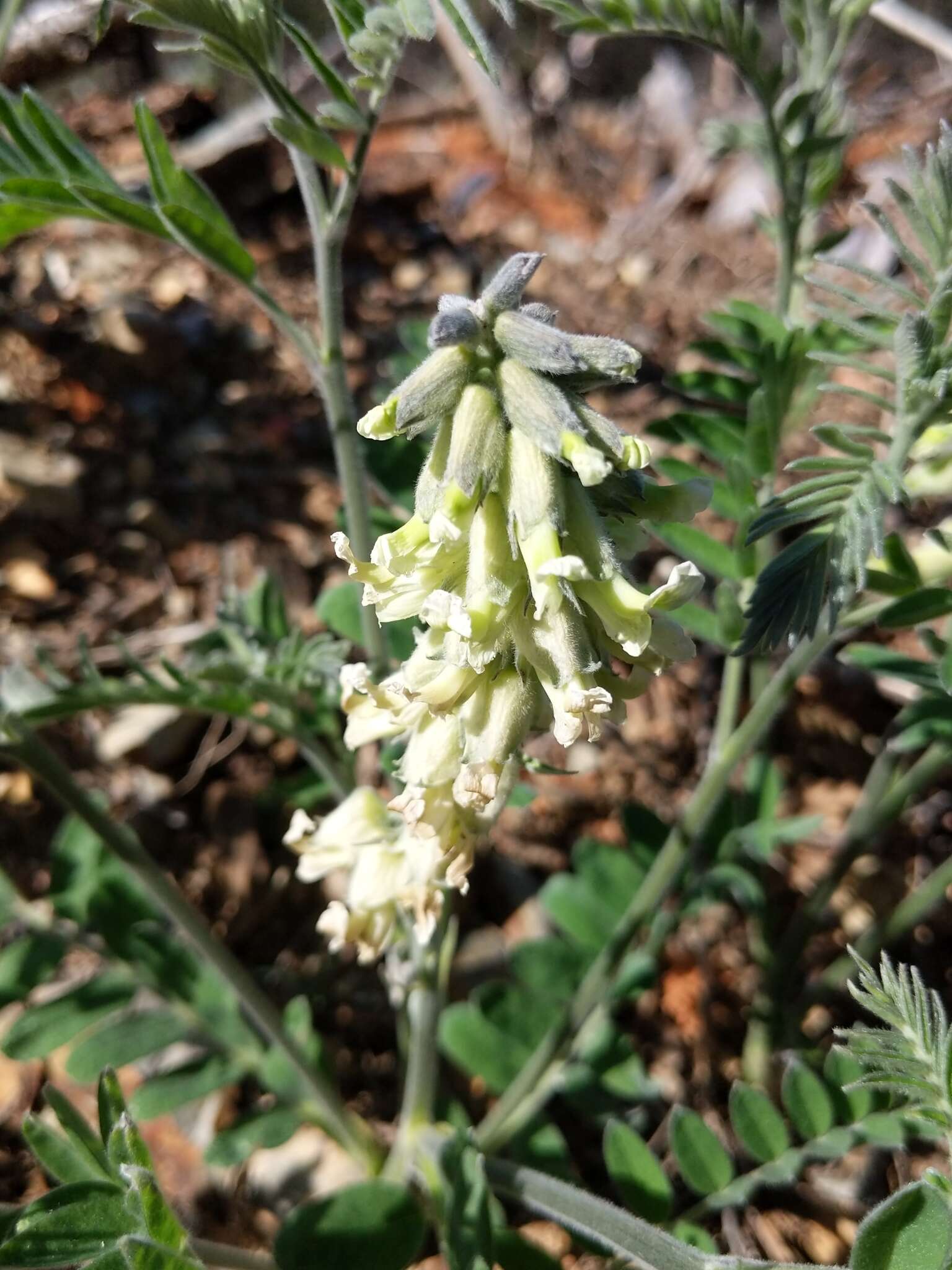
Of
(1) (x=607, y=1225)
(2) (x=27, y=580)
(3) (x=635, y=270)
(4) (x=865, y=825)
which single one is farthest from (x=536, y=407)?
(3) (x=635, y=270)

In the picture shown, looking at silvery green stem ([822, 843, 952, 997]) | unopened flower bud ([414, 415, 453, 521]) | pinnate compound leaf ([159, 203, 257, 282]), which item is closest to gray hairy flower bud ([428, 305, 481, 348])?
unopened flower bud ([414, 415, 453, 521])

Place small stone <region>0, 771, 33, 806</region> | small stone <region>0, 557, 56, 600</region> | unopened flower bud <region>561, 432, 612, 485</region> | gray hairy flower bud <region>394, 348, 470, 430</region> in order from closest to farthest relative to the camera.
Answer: unopened flower bud <region>561, 432, 612, 485</region>
gray hairy flower bud <region>394, 348, 470, 430</region>
small stone <region>0, 771, 33, 806</region>
small stone <region>0, 557, 56, 600</region>

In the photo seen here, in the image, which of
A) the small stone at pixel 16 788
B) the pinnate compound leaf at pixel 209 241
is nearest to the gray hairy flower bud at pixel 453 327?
the pinnate compound leaf at pixel 209 241

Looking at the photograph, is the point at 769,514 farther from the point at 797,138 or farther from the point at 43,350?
the point at 43,350

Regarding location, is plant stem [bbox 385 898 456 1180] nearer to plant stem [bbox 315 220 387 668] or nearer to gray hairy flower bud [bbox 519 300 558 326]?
plant stem [bbox 315 220 387 668]

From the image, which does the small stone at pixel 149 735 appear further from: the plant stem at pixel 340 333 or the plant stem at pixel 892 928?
the plant stem at pixel 892 928

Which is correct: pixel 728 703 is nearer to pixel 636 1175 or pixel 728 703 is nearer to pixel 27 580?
pixel 636 1175
